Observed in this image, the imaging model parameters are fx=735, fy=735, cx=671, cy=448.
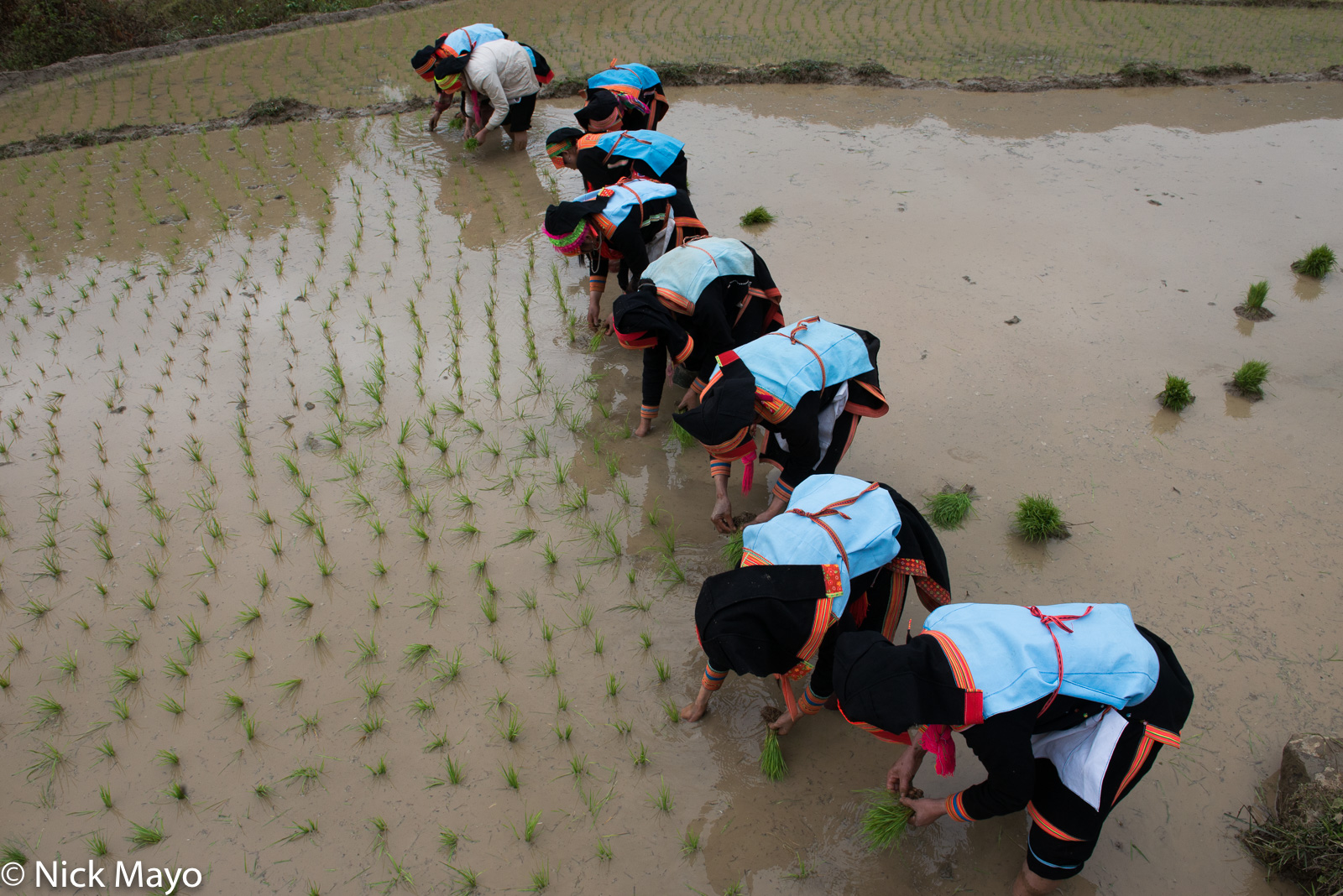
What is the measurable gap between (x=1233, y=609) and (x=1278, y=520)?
631 mm

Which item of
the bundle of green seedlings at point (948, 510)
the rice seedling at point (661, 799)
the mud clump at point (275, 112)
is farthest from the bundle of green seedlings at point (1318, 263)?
the mud clump at point (275, 112)

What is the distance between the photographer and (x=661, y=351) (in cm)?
336

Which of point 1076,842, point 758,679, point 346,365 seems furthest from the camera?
point 346,365

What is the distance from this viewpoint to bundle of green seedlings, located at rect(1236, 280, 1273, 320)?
14.1 ft

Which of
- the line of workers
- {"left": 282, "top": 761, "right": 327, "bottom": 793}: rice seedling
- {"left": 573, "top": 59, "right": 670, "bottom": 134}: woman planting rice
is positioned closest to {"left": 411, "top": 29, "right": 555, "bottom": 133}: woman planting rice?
{"left": 573, "top": 59, "right": 670, "bottom": 134}: woman planting rice

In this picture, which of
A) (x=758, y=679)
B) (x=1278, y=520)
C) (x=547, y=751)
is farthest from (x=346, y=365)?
(x=1278, y=520)

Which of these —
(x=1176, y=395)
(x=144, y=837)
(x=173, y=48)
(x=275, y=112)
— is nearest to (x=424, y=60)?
(x=275, y=112)

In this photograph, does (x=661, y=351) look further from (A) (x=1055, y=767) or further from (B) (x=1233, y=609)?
(B) (x=1233, y=609)

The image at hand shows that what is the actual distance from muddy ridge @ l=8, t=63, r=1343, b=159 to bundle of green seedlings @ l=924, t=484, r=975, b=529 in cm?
592

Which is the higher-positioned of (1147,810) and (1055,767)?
(1055,767)

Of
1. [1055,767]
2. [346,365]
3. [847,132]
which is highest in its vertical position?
[847,132]

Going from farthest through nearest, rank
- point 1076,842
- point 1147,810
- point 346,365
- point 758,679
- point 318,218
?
point 318,218 → point 346,365 → point 758,679 → point 1147,810 → point 1076,842

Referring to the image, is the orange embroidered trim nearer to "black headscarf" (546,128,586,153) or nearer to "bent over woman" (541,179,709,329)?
"bent over woman" (541,179,709,329)

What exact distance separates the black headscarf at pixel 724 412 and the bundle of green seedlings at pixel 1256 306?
354 cm
